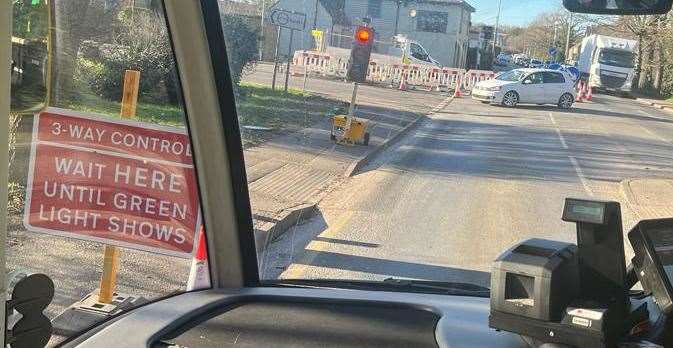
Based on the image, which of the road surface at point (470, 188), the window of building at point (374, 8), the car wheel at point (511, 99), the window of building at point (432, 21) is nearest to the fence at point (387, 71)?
the window of building at point (374, 8)

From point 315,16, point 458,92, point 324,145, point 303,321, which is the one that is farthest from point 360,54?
point 458,92

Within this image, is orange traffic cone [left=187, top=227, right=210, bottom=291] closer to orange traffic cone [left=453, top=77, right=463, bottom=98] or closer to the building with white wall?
the building with white wall

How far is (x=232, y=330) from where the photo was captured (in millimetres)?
2467

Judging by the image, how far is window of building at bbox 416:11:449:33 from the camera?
3490 millimetres

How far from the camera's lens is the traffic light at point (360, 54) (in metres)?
3.62

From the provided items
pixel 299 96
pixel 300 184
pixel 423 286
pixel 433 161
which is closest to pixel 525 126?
pixel 433 161

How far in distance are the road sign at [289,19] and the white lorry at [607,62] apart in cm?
132

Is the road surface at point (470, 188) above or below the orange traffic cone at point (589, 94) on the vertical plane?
below

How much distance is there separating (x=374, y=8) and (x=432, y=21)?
287 mm

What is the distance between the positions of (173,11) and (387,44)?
53.3 inches

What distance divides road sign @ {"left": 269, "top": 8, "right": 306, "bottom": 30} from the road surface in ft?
3.54

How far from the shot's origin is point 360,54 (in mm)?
3814

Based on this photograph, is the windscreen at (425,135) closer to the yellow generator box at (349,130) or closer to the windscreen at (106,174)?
the yellow generator box at (349,130)

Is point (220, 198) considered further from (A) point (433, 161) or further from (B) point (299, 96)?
(A) point (433, 161)
